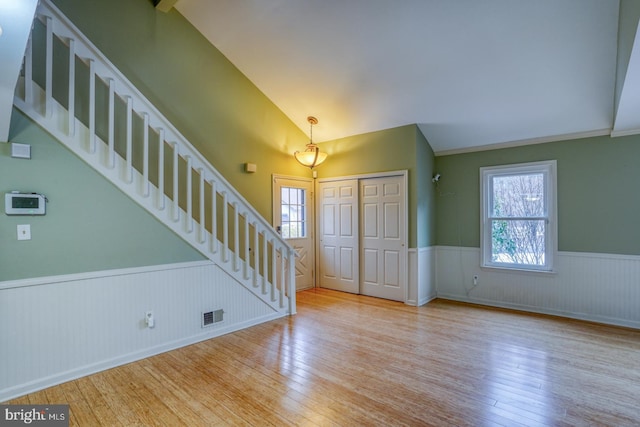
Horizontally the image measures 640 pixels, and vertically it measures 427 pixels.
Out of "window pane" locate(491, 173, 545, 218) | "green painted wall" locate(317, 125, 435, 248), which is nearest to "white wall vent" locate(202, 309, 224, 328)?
"green painted wall" locate(317, 125, 435, 248)

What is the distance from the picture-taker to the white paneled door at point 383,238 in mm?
5043

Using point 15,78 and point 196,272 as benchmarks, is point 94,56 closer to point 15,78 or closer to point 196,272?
point 15,78

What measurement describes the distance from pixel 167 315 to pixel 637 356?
458cm

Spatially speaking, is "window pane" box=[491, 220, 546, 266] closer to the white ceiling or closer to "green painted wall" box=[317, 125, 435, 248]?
"green painted wall" box=[317, 125, 435, 248]

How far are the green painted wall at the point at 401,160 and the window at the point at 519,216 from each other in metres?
0.86

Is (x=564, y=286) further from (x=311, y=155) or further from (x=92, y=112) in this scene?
(x=92, y=112)

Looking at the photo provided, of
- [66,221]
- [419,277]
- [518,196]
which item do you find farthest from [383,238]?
[66,221]

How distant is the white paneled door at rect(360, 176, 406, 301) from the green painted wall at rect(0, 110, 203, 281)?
324cm

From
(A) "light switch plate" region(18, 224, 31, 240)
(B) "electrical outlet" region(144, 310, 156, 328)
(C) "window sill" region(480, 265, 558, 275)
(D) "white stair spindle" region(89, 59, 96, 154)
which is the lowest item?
(B) "electrical outlet" region(144, 310, 156, 328)

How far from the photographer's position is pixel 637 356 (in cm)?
316

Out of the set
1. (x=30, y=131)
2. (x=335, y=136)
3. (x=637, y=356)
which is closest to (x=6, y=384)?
(x=30, y=131)

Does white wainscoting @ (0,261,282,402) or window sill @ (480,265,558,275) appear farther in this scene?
window sill @ (480,265,558,275)

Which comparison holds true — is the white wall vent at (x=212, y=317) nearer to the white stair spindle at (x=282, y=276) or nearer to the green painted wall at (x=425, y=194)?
the white stair spindle at (x=282, y=276)

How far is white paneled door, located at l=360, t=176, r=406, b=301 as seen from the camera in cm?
504
